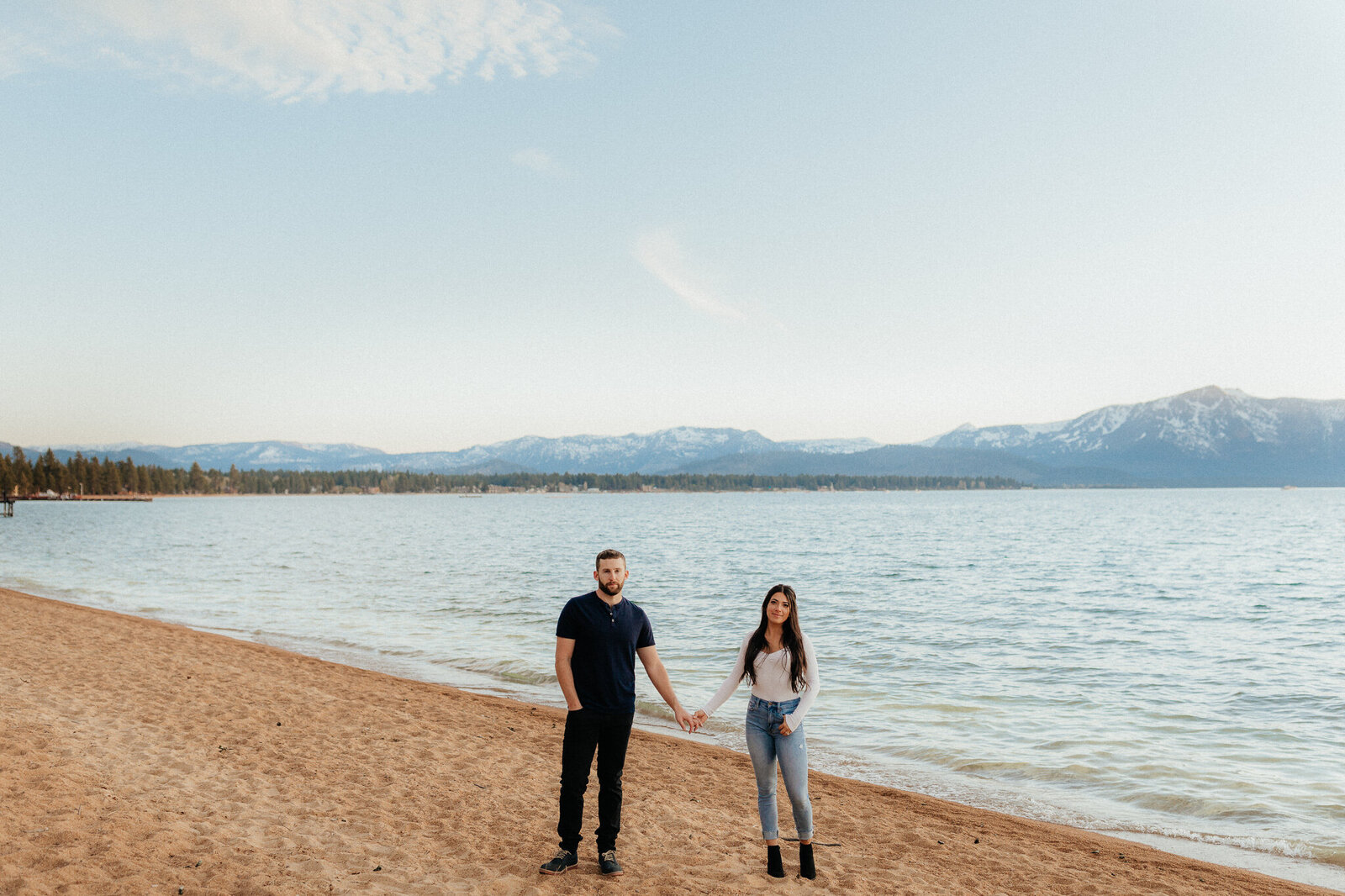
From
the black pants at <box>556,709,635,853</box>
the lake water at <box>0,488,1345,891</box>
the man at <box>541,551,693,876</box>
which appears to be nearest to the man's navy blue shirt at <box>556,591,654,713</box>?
the man at <box>541,551,693,876</box>

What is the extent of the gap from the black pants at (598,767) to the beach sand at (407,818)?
387mm

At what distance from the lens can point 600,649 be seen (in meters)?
6.42

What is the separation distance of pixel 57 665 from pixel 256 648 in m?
4.44

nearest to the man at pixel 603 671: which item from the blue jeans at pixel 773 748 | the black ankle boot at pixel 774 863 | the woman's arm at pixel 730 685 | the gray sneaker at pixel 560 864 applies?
the woman's arm at pixel 730 685

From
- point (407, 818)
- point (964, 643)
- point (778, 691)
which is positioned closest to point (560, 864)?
point (407, 818)

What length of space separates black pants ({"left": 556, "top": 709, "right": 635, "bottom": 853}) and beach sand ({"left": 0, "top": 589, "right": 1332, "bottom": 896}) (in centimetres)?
39

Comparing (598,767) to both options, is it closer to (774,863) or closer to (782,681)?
(782,681)

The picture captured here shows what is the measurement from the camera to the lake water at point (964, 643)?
1147 cm

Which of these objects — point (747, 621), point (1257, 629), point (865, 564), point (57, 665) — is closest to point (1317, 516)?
point (865, 564)

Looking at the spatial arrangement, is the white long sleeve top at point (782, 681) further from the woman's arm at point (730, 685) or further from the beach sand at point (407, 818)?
the beach sand at point (407, 818)

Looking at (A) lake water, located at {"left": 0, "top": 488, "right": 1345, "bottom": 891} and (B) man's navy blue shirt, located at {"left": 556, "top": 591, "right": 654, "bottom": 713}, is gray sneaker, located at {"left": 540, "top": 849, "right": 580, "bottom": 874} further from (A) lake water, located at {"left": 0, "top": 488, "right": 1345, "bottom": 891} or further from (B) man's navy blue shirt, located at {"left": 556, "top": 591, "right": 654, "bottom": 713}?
(A) lake water, located at {"left": 0, "top": 488, "right": 1345, "bottom": 891}

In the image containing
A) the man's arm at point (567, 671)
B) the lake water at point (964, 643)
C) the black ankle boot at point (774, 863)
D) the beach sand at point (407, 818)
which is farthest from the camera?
the lake water at point (964, 643)

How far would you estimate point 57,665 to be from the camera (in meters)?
16.0

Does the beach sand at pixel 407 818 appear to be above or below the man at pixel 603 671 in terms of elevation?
below
